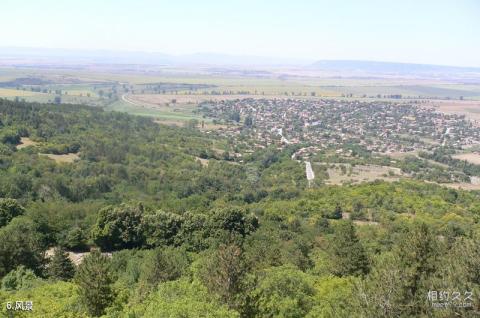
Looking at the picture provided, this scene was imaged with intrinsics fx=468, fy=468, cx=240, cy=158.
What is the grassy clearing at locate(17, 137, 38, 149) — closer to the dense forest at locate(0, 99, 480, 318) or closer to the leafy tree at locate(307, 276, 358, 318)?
the dense forest at locate(0, 99, 480, 318)

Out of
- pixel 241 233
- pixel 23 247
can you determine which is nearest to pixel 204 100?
pixel 241 233

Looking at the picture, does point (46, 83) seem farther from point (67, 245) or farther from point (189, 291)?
point (189, 291)

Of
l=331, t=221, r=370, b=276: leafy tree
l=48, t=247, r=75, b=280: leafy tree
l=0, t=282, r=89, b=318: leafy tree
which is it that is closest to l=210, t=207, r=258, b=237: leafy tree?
l=331, t=221, r=370, b=276: leafy tree

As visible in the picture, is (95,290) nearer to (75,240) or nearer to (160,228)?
(160,228)

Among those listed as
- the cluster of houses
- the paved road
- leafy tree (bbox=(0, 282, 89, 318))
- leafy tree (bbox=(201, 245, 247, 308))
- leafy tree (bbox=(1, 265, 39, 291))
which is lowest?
the paved road

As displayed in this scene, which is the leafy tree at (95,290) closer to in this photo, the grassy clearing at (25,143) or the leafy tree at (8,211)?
the leafy tree at (8,211)

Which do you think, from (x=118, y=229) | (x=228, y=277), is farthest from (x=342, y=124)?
(x=228, y=277)
